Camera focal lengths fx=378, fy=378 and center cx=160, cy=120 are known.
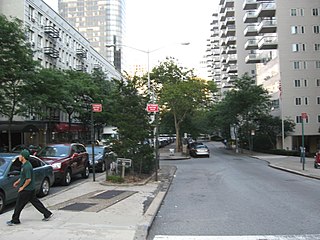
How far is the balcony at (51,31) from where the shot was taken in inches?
1883

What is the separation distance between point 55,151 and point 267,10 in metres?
46.8

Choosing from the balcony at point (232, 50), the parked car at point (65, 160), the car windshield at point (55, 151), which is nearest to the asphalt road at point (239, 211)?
the parked car at point (65, 160)

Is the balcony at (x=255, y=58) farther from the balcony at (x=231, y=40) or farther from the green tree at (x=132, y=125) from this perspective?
the green tree at (x=132, y=125)

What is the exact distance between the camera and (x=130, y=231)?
7.12 meters

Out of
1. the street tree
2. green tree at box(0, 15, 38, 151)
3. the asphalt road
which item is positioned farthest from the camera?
the street tree

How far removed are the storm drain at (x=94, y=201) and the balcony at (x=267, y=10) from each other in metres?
48.7

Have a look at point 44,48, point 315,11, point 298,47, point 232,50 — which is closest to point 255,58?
point 298,47

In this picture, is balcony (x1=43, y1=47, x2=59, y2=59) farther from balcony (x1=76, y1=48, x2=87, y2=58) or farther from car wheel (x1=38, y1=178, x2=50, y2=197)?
car wheel (x1=38, y1=178, x2=50, y2=197)

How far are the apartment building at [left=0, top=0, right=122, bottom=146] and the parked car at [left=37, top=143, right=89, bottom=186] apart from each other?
2058 cm

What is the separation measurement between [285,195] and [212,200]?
263cm

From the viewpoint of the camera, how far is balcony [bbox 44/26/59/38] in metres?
A: 47.8

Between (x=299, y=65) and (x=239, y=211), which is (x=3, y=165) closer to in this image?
(x=239, y=211)

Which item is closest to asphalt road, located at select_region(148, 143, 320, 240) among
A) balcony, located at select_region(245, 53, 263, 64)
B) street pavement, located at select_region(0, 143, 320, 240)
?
street pavement, located at select_region(0, 143, 320, 240)

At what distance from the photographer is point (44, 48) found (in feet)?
155
